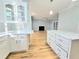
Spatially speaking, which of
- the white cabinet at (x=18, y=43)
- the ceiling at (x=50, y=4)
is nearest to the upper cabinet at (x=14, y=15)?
the white cabinet at (x=18, y=43)

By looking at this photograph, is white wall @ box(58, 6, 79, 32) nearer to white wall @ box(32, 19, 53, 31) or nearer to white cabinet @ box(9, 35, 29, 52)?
white cabinet @ box(9, 35, 29, 52)

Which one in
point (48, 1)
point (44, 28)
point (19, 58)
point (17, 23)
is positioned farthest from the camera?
point (44, 28)

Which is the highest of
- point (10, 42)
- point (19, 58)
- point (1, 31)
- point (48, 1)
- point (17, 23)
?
point (48, 1)

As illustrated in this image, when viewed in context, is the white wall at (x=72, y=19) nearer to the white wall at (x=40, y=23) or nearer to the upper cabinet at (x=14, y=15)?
the upper cabinet at (x=14, y=15)

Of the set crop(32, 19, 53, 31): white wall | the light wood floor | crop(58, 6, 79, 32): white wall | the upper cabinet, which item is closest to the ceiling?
the upper cabinet

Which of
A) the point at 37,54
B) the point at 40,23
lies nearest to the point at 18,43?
the point at 37,54

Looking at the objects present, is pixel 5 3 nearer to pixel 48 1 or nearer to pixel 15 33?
pixel 15 33

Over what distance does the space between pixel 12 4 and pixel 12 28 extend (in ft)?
3.10

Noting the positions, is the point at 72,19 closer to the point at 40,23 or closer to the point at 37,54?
the point at 37,54

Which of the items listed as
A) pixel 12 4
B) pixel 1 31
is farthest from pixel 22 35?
pixel 12 4

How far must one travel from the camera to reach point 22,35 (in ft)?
9.48

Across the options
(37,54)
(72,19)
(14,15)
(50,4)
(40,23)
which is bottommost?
(37,54)

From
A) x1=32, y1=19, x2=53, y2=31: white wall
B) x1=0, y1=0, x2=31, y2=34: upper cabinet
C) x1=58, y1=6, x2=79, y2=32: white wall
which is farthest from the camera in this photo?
x1=32, y1=19, x2=53, y2=31: white wall

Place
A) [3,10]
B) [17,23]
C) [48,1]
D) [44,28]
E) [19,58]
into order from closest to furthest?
[19,58] → [3,10] → [17,23] → [48,1] → [44,28]
